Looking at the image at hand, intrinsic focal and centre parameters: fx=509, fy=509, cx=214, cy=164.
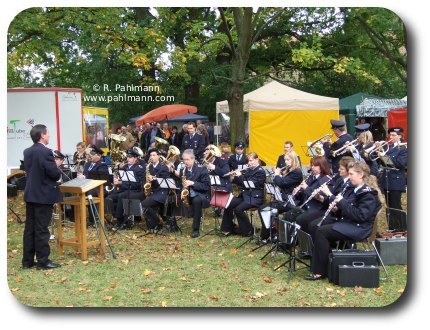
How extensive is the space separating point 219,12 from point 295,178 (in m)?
5.03

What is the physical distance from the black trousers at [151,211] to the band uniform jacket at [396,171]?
393 centimetres

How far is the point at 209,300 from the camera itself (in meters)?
5.77

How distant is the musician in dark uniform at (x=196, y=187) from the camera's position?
8906 millimetres

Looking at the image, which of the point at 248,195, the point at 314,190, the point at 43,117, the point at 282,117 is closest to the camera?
the point at 314,190

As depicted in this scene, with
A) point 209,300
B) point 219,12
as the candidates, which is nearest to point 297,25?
point 219,12

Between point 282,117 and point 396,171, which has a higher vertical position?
point 282,117

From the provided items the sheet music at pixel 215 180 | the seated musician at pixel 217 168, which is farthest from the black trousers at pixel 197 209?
the sheet music at pixel 215 180

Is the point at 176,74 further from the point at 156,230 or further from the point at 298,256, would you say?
the point at 298,256

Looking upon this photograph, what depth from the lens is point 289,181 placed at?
8125 mm

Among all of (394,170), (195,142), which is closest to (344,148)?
(394,170)

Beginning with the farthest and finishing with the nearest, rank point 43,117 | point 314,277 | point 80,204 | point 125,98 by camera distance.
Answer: point 125,98
point 43,117
point 80,204
point 314,277

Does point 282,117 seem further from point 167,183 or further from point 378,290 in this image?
point 378,290

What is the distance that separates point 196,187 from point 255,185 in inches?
42.7

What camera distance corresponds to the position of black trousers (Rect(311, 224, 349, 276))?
634cm
